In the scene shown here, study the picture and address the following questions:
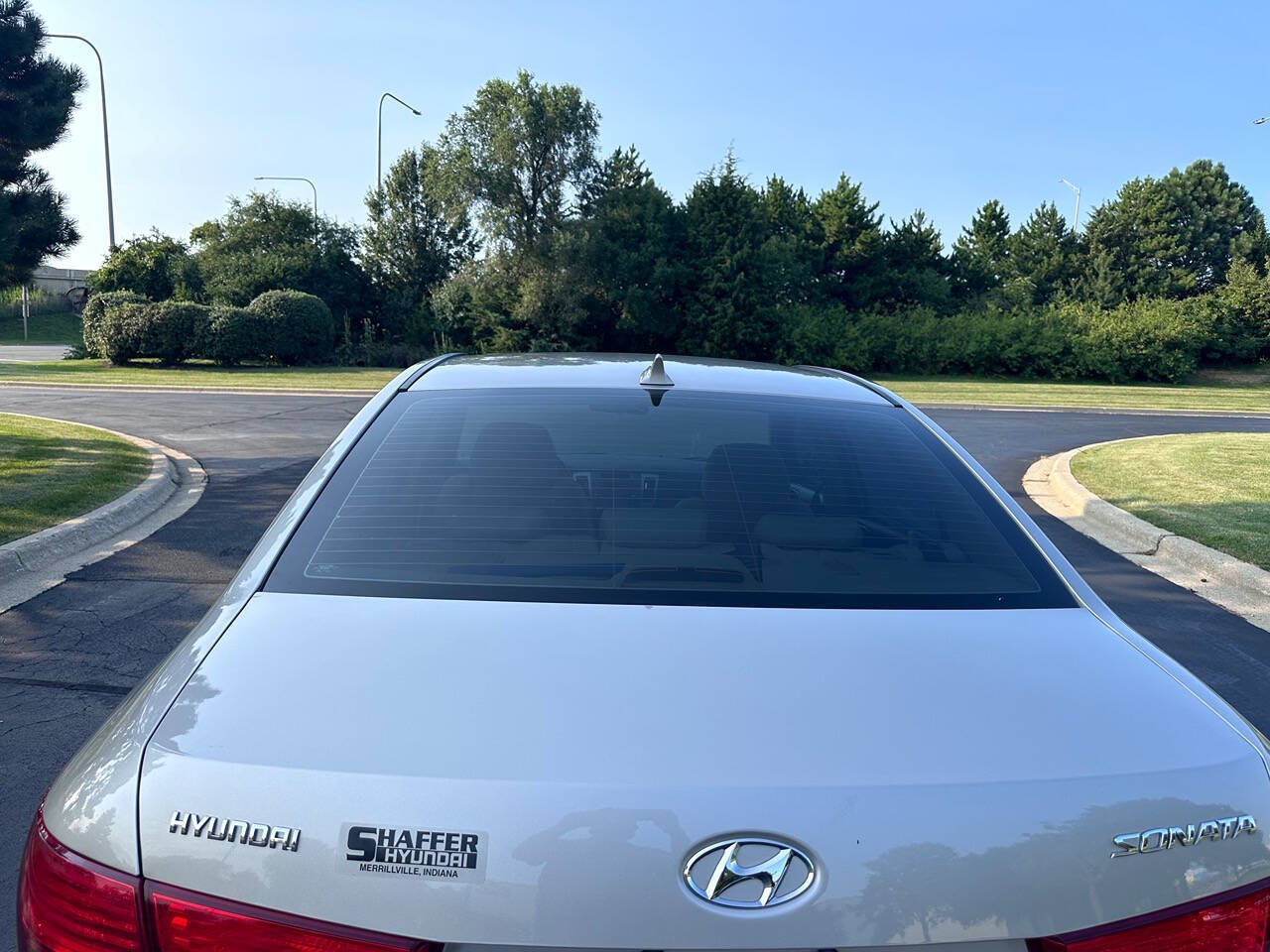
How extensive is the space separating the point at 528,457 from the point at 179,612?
3.94 metres

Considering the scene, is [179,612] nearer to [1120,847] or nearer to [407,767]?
[407,767]

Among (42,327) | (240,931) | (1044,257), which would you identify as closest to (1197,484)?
(240,931)

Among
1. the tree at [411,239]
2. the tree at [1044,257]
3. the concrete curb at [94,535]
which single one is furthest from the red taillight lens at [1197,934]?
the tree at [1044,257]

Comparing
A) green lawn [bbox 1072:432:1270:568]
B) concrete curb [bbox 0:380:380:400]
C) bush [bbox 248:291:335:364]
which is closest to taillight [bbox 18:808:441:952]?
green lawn [bbox 1072:432:1270:568]

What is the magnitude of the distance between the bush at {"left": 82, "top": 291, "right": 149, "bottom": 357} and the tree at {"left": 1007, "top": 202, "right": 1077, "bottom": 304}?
40.2 metres

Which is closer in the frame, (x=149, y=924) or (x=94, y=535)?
(x=149, y=924)

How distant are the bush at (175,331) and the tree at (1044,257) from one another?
38.5 metres

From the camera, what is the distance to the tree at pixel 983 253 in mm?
53875

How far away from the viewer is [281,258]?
133 feet

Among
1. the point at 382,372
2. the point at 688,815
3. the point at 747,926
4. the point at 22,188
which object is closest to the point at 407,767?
the point at 688,815

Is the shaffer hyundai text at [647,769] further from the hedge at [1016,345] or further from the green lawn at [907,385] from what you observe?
the hedge at [1016,345]

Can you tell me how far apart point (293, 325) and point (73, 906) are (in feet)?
112

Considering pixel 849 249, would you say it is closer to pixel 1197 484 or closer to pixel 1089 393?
pixel 1089 393

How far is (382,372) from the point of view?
31.3 meters
